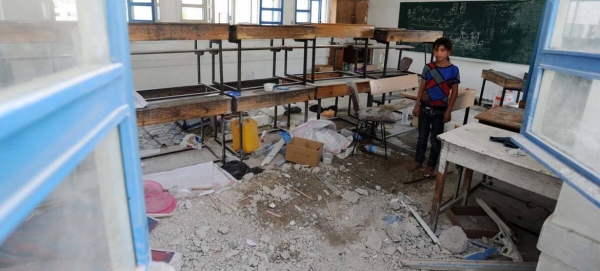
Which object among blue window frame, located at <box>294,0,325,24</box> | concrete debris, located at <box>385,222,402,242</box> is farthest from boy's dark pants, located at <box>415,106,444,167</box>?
blue window frame, located at <box>294,0,325,24</box>

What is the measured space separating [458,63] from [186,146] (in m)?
6.25

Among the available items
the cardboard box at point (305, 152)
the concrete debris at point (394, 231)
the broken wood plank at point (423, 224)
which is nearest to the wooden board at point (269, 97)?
the cardboard box at point (305, 152)

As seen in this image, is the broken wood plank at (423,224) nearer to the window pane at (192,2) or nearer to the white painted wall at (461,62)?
the white painted wall at (461,62)

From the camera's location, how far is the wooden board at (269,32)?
3.52m

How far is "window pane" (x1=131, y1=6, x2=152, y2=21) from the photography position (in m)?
5.93

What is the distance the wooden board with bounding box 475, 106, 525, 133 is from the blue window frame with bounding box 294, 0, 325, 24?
18.5 feet

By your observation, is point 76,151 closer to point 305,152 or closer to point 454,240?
point 454,240

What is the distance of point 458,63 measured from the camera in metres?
7.90

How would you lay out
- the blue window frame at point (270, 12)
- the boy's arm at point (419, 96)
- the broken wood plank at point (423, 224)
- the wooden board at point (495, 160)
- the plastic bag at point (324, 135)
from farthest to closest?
the blue window frame at point (270, 12)
the plastic bag at point (324, 135)
the boy's arm at point (419, 96)
the broken wood plank at point (423, 224)
the wooden board at point (495, 160)

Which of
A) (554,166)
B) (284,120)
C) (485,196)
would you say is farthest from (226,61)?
(554,166)

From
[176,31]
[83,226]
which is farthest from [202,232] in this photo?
[83,226]

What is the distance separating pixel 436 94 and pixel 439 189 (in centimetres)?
129

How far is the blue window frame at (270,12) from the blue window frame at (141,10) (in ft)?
6.94

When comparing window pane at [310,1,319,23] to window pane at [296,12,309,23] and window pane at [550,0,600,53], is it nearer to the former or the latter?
window pane at [296,12,309,23]
